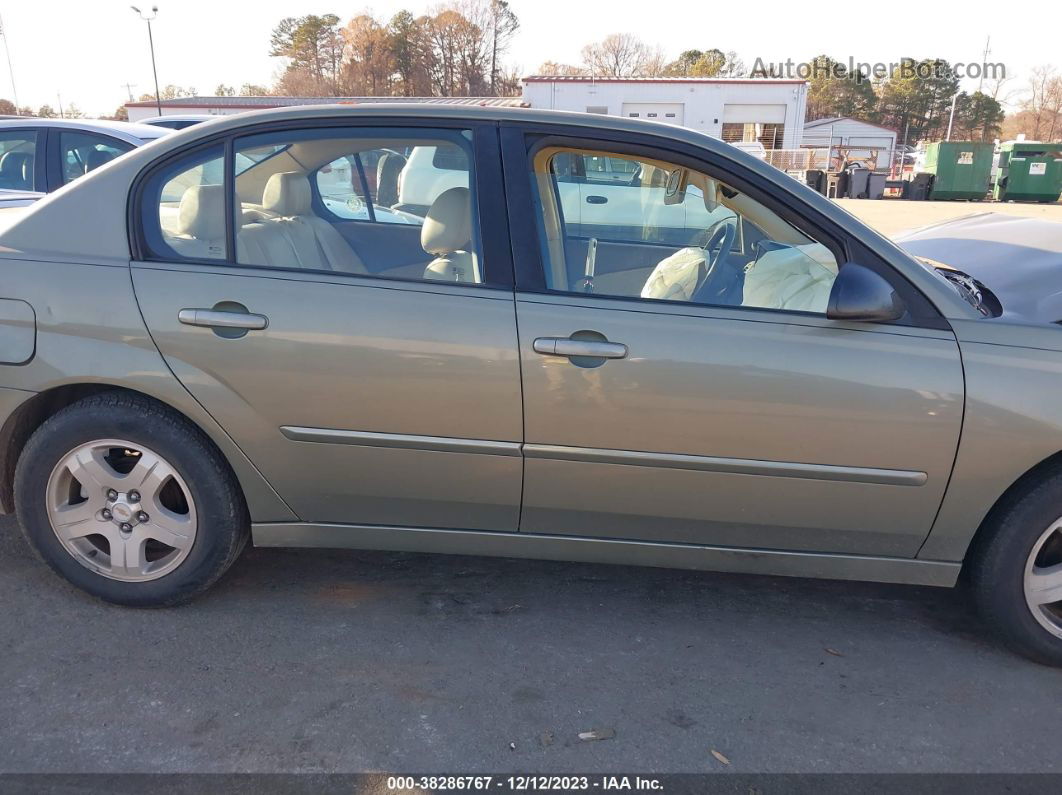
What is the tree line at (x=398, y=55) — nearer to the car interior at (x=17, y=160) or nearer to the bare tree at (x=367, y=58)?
the bare tree at (x=367, y=58)

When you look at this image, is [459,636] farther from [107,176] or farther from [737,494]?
[107,176]

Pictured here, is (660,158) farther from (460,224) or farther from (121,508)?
(121,508)

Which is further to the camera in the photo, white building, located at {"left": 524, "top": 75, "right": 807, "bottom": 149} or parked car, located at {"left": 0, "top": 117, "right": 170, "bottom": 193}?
white building, located at {"left": 524, "top": 75, "right": 807, "bottom": 149}

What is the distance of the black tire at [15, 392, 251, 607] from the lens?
8.93 ft

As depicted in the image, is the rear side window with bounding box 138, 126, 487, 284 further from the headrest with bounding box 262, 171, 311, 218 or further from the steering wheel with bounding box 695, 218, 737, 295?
the steering wheel with bounding box 695, 218, 737, 295

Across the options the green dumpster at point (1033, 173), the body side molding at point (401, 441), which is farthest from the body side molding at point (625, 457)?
the green dumpster at point (1033, 173)

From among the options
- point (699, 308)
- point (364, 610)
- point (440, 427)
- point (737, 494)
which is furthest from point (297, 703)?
point (699, 308)

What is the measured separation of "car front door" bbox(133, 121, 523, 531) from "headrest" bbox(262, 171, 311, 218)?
7 centimetres

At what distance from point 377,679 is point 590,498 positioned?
2.88ft

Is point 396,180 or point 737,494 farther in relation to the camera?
point 396,180

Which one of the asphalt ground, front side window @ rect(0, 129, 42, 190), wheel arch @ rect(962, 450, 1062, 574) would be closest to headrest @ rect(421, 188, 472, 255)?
the asphalt ground

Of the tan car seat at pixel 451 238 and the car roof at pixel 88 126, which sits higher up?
the car roof at pixel 88 126

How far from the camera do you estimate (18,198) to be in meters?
4.82

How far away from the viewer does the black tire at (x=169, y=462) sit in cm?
272
